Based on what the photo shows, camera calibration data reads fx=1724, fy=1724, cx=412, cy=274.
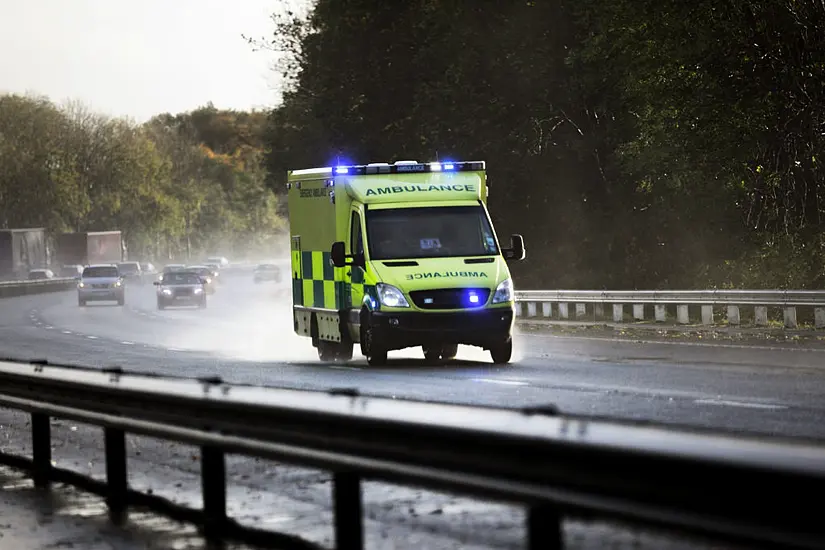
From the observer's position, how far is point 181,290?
67312 mm

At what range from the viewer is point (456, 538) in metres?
8.07

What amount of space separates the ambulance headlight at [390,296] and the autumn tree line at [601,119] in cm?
1383

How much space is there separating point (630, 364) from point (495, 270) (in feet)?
8.04

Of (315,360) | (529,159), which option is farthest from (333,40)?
(315,360)

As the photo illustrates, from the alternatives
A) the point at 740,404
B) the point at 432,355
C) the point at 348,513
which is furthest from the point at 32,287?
the point at 348,513

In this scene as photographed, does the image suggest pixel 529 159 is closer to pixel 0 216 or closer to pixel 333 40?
pixel 333 40

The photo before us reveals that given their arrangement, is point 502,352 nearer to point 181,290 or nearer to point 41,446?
point 41,446

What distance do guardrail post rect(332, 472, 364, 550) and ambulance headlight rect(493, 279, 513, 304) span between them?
16343mm

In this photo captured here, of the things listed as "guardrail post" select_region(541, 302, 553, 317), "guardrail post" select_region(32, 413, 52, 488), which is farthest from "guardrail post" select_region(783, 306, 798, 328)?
"guardrail post" select_region(32, 413, 52, 488)

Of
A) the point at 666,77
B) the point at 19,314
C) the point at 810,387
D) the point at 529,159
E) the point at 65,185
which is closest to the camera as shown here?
the point at 810,387

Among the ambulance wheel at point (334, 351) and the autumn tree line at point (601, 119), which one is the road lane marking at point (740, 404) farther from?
the autumn tree line at point (601, 119)

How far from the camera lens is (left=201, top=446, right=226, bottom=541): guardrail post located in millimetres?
8875

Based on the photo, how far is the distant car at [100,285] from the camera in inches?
2881

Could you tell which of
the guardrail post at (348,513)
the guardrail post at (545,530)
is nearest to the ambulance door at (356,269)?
the guardrail post at (348,513)
